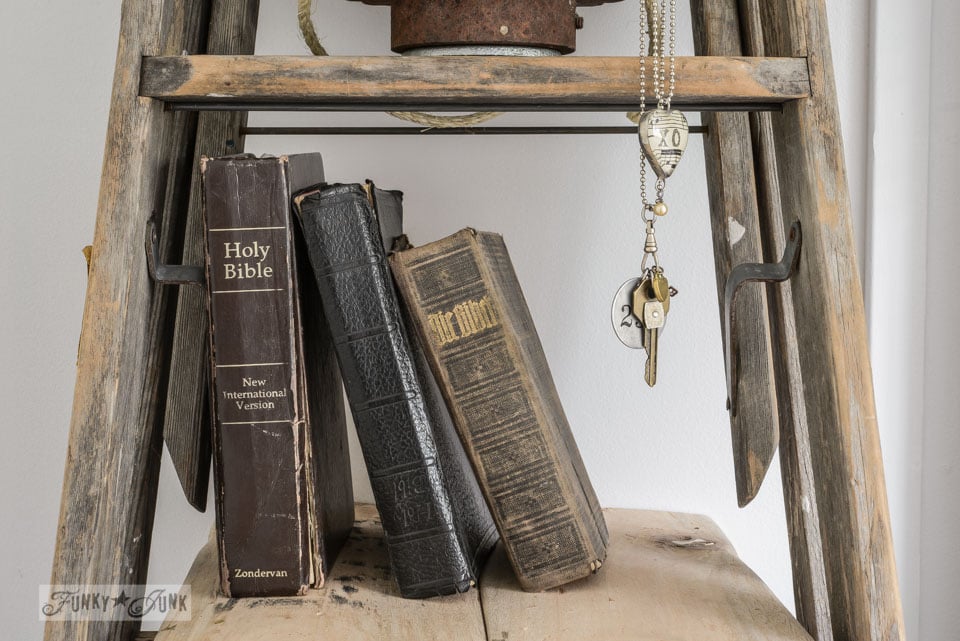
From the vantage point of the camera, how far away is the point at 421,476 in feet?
2.12

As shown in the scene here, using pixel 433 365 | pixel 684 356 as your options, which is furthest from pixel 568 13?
pixel 684 356

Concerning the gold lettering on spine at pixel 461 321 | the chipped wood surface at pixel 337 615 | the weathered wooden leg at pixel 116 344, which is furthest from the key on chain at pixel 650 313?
the weathered wooden leg at pixel 116 344

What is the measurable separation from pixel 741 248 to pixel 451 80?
1.02 feet

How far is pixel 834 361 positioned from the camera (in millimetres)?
588

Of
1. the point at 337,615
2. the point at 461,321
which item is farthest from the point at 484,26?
the point at 337,615

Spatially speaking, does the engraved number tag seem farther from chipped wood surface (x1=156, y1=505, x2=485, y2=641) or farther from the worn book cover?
chipped wood surface (x1=156, y1=505, x2=485, y2=641)

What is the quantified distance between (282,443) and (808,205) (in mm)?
401

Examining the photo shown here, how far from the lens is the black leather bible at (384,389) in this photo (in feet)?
2.08

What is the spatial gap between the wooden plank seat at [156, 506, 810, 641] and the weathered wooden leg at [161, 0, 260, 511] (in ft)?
0.28

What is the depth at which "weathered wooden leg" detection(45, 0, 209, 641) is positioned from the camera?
22.9 inches

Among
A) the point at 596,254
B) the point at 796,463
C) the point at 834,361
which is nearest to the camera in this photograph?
the point at 834,361

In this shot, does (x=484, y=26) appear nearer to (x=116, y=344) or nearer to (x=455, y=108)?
(x=455, y=108)

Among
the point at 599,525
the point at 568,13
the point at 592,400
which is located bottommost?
the point at 599,525

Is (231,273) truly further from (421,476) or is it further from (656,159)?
(656,159)
